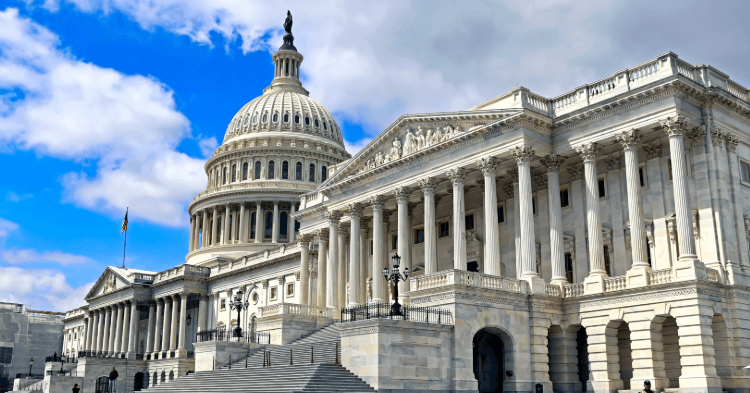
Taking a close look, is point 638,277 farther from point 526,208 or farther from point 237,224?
point 237,224

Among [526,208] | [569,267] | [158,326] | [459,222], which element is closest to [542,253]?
[569,267]

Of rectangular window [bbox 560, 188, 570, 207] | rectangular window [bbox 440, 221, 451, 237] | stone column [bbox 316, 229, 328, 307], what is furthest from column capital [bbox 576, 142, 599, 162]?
stone column [bbox 316, 229, 328, 307]

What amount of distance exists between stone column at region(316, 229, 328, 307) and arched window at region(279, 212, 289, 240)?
149 ft

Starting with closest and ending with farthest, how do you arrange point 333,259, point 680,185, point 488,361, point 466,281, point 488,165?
point 680,185 < point 466,281 < point 488,361 < point 488,165 < point 333,259

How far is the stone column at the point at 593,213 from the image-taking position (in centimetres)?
4028

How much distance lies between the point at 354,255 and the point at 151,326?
50596 mm

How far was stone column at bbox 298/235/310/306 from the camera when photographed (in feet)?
206

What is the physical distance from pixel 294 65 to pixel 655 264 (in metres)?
94.8

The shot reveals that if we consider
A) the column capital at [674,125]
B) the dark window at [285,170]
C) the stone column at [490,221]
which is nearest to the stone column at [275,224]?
the dark window at [285,170]

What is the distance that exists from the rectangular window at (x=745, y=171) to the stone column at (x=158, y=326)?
71697mm

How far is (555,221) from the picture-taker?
42594 millimetres

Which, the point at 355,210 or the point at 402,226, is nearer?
the point at 402,226

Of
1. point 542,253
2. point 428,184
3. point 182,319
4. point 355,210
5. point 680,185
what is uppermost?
point 428,184

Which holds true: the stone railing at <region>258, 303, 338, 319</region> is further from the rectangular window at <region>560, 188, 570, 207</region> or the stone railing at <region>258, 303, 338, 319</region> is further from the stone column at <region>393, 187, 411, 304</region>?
the rectangular window at <region>560, 188, 570, 207</region>
